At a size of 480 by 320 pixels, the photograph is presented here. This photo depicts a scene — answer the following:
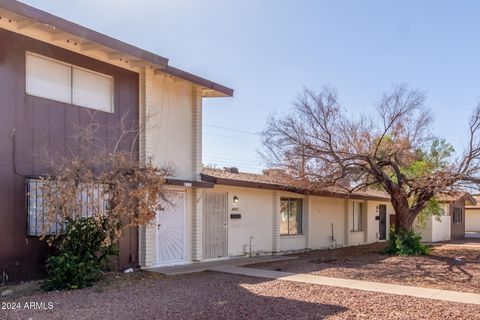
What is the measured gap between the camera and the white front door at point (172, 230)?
1375cm

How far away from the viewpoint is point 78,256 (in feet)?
33.4

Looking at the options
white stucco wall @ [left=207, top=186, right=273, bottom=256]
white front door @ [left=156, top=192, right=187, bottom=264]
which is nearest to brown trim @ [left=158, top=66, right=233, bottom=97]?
white stucco wall @ [left=207, top=186, right=273, bottom=256]

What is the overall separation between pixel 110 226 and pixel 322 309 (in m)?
4.77

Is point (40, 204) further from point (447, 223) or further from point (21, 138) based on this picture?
point (447, 223)

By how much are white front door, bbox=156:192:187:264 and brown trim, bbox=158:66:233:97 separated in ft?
11.0

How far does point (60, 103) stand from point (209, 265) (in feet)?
20.2

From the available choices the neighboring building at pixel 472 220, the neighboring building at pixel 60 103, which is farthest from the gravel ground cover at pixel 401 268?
the neighboring building at pixel 472 220

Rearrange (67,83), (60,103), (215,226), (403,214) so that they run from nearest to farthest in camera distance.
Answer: (60,103) < (67,83) < (215,226) < (403,214)

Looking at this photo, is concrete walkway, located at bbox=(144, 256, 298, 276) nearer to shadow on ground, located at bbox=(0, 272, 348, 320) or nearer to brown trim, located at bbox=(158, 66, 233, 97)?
shadow on ground, located at bbox=(0, 272, 348, 320)

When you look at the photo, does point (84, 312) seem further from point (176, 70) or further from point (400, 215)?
point (400, 215)

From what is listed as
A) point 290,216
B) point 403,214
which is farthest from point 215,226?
point 403,214

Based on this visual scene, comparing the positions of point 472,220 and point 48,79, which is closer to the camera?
point 48,79

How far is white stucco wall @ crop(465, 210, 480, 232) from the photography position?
4659cm

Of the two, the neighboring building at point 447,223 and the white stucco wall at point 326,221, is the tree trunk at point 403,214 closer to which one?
the white stucco wall at point 326,221
